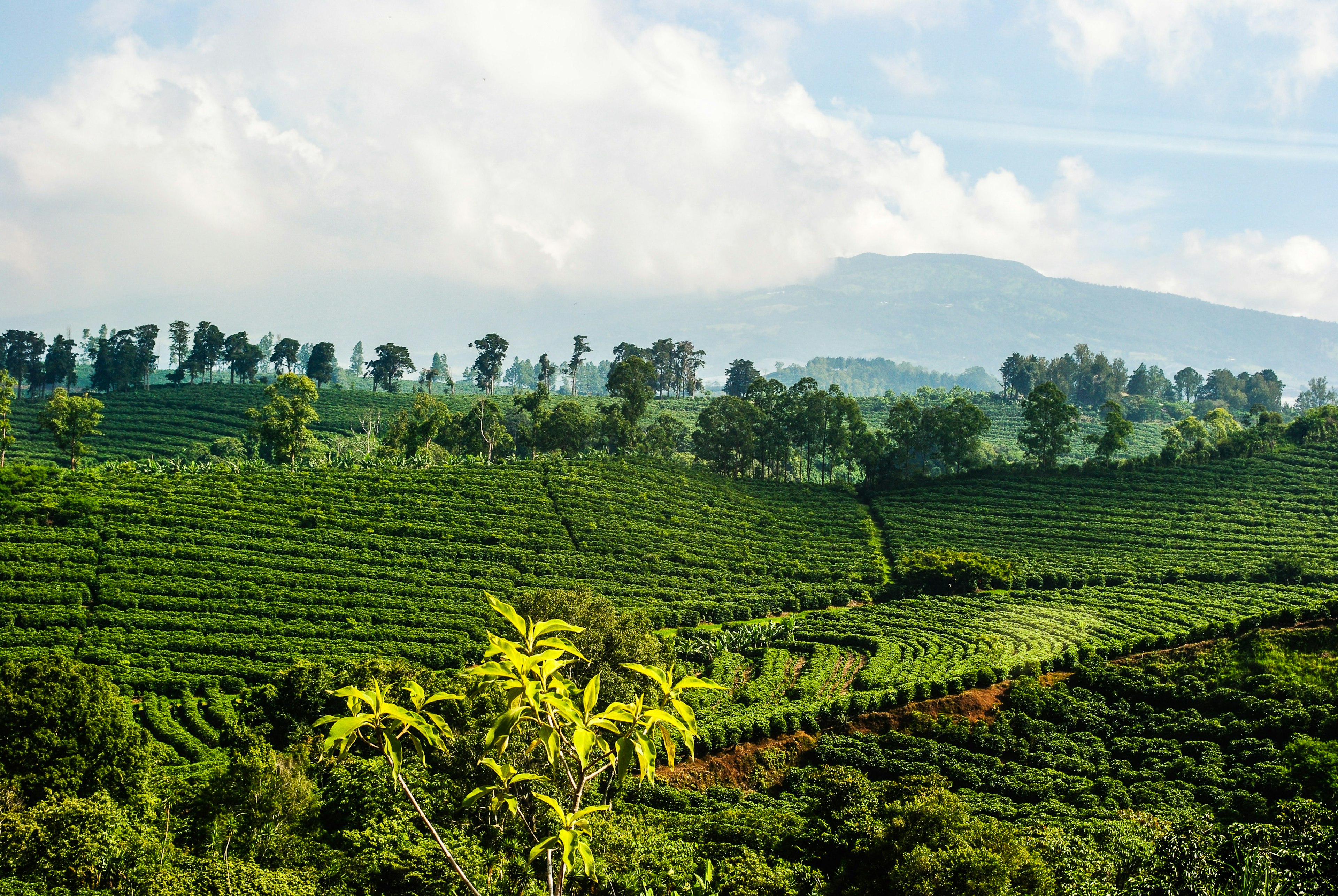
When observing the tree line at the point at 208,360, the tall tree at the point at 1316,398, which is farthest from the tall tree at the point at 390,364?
the tall tree at the point at 1316,398

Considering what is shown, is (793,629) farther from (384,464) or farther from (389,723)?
(389,723)

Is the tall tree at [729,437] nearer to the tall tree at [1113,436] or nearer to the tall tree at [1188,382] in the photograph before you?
the tall tree at [1113,436]

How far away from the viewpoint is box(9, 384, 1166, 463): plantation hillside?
79.6m

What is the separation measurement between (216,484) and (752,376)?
279 ft

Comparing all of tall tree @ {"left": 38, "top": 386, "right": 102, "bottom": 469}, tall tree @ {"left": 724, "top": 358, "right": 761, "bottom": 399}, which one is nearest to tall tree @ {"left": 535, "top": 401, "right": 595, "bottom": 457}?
tall tree @ {"left": 38, "top": 386, "right": 102, "bottom": 469}

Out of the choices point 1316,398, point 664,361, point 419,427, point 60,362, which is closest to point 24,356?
point 60,362

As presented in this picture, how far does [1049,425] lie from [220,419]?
82.0 metres

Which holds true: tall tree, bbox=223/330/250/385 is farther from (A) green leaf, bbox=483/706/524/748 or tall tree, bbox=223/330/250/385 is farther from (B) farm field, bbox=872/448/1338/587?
(A) green leaf, bbox=483/706/524/748

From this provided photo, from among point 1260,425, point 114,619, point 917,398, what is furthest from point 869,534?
point 917,398

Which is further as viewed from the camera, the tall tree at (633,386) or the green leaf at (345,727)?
the tall tree at (633,386)

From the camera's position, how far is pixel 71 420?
207ft

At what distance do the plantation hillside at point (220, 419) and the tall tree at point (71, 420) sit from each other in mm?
4811

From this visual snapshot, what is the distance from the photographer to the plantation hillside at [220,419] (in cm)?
7962

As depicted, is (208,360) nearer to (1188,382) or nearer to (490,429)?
(490,429)
